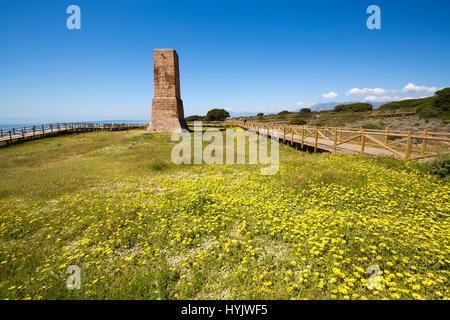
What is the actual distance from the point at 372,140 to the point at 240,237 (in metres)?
11.3

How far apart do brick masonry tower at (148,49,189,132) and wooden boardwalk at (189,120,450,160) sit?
1231 centimetres

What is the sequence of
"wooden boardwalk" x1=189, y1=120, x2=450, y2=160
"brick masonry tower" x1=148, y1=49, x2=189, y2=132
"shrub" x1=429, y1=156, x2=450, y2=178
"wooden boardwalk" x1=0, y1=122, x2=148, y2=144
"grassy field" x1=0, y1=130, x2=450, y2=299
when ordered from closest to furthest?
1. "grassy field" x1=0, y1=130, x2=450, y2=299
2. "shrub" x1=429, y1=156, x2=450, y2=178
3. "wooden boardwalk" x1=189, y1=120, x2=450, y2=160
4. "wooden boardwalk" x1=0, y1=122, x2=148, y2=144
5. "brick masonry tower" x1=148, y1=49, x2=189, y2=132

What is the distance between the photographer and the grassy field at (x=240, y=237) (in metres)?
3.29

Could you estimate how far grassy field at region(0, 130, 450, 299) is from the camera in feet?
10.8

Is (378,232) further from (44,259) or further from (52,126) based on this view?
(52,126)

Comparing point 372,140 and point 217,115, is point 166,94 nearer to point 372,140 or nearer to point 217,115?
point 372,140

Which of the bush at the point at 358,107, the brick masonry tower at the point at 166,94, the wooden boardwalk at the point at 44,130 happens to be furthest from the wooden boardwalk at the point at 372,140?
the bush at the point at 358,107

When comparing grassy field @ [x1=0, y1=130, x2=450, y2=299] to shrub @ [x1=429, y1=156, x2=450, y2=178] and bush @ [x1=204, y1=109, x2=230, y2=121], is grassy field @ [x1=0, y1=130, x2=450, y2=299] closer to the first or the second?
shrub @ [x1=429, y1=156, x2=450, y2=178]

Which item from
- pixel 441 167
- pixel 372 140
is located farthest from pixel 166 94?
pixel 441 167

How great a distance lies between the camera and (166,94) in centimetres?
2941

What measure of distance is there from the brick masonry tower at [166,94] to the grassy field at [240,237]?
2183cm

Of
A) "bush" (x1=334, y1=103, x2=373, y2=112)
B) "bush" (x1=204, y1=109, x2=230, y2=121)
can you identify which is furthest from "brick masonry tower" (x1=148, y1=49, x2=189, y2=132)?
"bush" (x1=334, y1=103, x2=373, y2=112)
